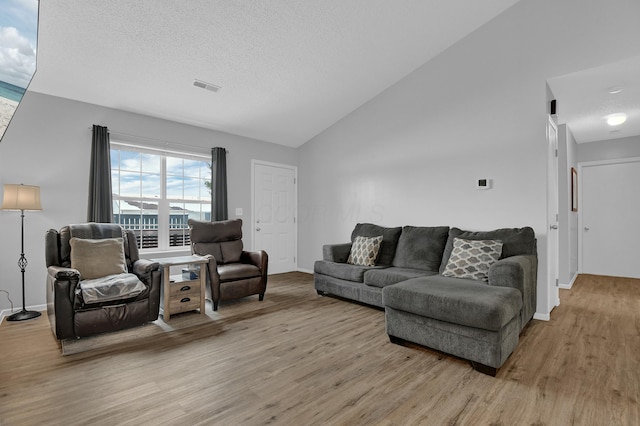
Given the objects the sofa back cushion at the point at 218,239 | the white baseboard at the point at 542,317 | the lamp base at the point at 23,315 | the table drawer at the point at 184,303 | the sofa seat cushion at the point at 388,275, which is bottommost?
the white baseboard at the point at 542,317

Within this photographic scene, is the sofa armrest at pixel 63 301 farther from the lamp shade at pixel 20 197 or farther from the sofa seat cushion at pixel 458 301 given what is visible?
the sofa seat cushion at pixel 458 301

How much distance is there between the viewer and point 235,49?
3.38 m

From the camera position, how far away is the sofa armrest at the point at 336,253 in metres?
4.30

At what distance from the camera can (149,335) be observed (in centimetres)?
283

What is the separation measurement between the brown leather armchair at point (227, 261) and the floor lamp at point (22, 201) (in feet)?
5.12

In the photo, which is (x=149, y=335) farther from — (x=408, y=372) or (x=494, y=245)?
(x=494, y=245)

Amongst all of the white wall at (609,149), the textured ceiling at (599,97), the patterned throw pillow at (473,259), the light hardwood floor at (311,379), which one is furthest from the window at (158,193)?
the white wall at (609,149)

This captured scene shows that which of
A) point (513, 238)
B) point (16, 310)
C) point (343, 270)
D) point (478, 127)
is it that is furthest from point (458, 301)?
point (16, 310)

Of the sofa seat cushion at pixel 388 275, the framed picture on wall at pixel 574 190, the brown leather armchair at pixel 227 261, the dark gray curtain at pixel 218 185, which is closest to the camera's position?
the sofa seat cushion at pixel 388 275

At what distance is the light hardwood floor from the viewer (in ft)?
5.52

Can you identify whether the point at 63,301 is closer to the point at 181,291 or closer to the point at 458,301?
the point at 181,291

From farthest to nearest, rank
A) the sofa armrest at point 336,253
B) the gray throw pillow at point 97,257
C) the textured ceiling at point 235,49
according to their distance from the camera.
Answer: the sofa armrest at point 336,253 → the gray throw pillow at point 97,257 → the textured ceiling at point 235,49

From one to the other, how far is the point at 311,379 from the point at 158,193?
145 inches

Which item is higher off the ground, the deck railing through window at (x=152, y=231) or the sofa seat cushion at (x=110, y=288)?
the deck railing through window at (x=152, y=231)
